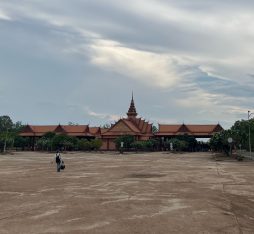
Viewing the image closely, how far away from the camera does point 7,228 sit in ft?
30.8

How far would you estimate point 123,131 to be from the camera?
288 feet

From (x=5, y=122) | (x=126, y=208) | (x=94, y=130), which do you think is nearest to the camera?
(x=126, y=208)

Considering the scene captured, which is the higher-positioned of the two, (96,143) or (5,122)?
(5,122)

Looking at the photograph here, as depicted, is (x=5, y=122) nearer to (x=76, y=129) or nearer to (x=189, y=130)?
(x=76, y=129)

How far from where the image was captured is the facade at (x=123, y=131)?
8719 centimetres

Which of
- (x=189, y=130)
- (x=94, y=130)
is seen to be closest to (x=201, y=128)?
(x=189, y=130)

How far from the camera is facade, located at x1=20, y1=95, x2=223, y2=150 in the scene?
286 feet

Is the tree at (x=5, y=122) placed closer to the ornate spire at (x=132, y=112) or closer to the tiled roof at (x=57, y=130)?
the tiled roof at (x=57, y=130)

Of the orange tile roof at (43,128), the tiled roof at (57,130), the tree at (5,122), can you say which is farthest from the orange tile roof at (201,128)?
the tree at (5,122)

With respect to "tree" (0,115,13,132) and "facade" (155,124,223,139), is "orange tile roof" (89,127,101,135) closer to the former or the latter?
"facade" (155,124,223,139)

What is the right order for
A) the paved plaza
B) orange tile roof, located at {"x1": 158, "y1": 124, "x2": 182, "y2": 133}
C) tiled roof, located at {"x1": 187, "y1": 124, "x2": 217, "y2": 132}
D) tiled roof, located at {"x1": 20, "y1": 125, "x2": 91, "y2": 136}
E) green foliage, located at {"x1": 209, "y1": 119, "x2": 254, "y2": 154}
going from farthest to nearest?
tiled roof, located at {"x1": 20, "y1": 125, "x2": 91, "y2": 136} < orange tile roof, located at {"x1": 158, "y1": 124, "x2": 182, "y2": 133} < tiled roof, located at {"x1": 187, "y1": 124, "x2": 217, "y2": 132} < green foliage, located at {"x1": 209, "y1": 119, "x2": 254, "y2": 154} < the paved plaza

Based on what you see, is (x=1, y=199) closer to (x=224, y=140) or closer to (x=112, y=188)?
(x=112, y=188)

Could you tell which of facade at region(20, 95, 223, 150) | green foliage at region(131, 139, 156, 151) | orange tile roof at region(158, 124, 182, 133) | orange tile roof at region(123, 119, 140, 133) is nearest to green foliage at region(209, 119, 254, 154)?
green foliage at region(131, 139, 156, 151)

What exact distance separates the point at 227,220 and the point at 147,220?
2.16 m
